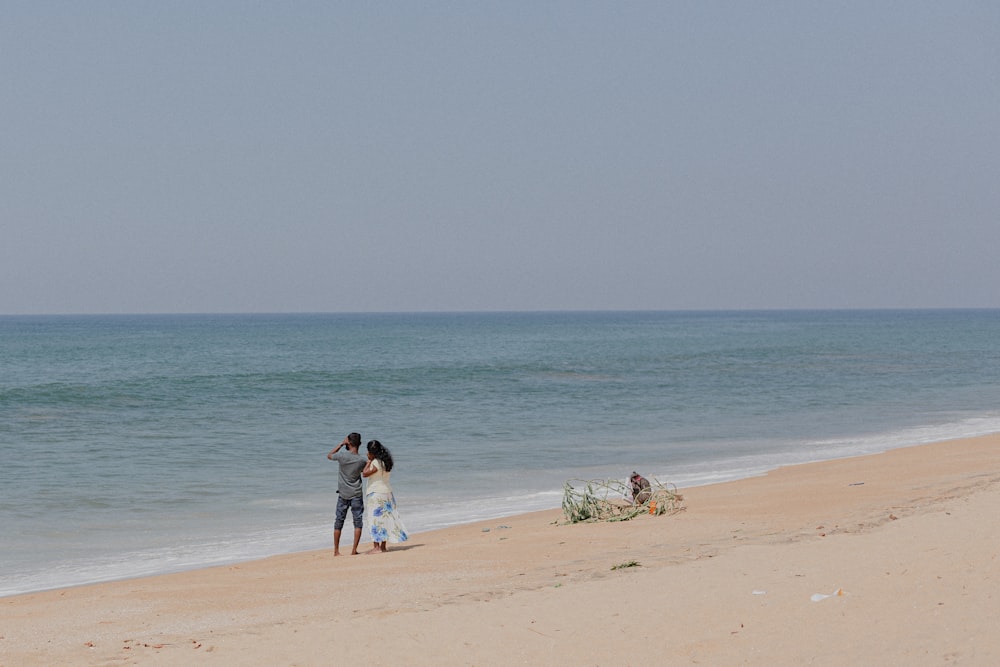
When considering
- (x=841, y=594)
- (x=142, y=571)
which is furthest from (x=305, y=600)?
(x=841, y=594)

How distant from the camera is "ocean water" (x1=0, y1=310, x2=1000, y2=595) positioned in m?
13.5

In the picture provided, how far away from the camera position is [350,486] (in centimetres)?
1131

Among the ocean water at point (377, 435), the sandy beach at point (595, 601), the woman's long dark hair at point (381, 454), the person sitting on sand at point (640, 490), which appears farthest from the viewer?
the ocean water at point (377, 435)

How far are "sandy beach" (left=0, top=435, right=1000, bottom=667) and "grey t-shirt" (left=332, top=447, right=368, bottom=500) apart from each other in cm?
80

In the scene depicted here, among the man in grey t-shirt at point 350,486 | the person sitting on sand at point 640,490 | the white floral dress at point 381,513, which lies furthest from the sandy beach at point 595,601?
the person sitting on sand at point 640,490

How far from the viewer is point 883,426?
83.1 feet

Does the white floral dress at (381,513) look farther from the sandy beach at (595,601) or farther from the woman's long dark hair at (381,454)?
the sandy beach at (595,601)

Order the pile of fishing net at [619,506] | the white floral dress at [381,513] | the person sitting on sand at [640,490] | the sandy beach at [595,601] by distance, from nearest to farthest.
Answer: the sandy beach at [595,601] → the white floral dress at [381,513] → the pile of fishing net at [619,506] → the person sitting on sand at [640,490]

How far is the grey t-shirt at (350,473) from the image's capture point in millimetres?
11141

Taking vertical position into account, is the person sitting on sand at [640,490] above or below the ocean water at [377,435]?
above

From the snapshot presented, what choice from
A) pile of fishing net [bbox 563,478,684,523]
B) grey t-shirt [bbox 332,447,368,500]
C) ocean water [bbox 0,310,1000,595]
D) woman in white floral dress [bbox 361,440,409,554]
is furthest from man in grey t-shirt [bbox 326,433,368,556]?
pile of fishing net [bbox 563,478,684,523]

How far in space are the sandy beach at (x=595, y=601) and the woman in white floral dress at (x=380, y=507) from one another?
0.28 metres

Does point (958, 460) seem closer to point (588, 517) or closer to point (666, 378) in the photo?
point (588, 517)

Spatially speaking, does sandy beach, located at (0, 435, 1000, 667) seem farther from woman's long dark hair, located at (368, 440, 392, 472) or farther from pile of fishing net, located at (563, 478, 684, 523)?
woman's long dark hair, located at (368, 440, 392, 472)
